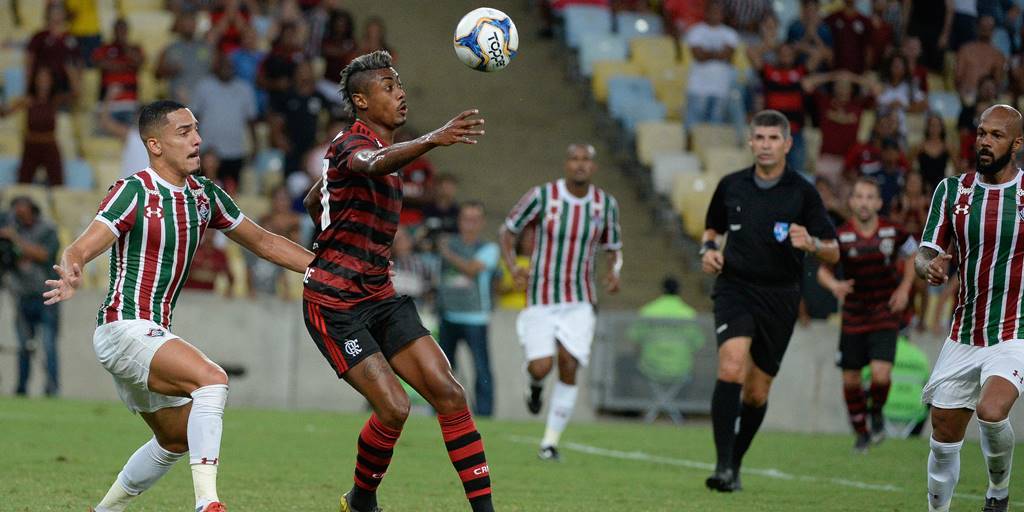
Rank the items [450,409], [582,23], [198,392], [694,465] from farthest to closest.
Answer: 1. [582,23]
2. [694,465]
3. [450,409]
4. [198,392]

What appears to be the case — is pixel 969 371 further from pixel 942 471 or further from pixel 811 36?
pixel 811 36

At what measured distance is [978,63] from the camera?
20.9 meters

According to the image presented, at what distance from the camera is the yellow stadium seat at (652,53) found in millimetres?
22125

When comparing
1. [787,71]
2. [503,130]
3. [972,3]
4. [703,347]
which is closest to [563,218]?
[703,347]

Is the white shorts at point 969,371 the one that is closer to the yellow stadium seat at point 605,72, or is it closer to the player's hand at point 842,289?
the player's hand at point 842,289

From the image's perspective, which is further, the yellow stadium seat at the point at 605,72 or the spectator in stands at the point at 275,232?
the yellow stadium seat at the point at 605,72

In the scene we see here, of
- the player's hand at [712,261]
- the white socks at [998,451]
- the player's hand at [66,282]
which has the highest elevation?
the player's hand at [712,261]

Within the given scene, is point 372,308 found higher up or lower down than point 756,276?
lower down

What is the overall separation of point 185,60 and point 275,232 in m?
3.06

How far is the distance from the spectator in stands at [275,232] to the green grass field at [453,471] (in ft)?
8.68

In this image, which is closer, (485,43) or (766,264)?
(485,43)

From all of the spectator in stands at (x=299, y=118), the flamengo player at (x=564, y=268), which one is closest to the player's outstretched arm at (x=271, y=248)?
the flamengo player at (x=564, y=268)

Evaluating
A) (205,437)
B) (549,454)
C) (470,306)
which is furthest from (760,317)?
A: (470,306)

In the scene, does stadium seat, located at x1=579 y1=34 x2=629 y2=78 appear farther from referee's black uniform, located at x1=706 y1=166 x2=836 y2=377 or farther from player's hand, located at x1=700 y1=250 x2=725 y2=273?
player's hand, located at x1=700 y1=250 x2=725 y2=273
